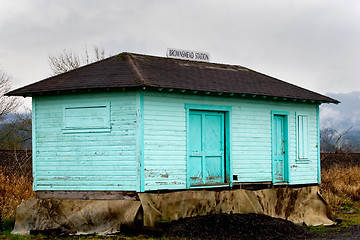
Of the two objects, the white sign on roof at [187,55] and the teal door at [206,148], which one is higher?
the white sign on roof at [187,55]

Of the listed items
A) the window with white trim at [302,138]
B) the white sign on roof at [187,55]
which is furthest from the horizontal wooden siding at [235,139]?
the white sign on roof at [187,55]

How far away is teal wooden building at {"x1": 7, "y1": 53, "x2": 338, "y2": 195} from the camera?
13430 millimetres

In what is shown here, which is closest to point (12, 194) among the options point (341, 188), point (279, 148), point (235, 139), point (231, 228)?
point (235, 139)

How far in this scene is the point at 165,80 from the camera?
46.5 feet

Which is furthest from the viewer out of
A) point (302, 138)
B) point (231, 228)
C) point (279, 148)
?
point (302, 138)

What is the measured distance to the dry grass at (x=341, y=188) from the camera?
20.0 m

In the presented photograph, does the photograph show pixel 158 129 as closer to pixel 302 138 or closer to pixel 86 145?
pixel 86 145

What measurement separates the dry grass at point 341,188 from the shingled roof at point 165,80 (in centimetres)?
490

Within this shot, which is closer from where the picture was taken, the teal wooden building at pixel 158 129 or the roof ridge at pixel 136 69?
the roof ridge at pixel 136 69

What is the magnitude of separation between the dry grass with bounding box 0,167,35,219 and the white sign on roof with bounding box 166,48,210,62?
20.5 ft

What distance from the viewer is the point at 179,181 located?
1396 cm

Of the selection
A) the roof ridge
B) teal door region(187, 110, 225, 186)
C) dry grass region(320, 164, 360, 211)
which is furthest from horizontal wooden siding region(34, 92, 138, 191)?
dry grass region(320, 164, 360, 211)

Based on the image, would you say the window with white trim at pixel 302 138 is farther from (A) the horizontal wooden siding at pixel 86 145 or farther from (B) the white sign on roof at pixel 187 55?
(A) the horizontal wooden siding at pixel 86 145

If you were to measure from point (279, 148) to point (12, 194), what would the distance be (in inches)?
333
